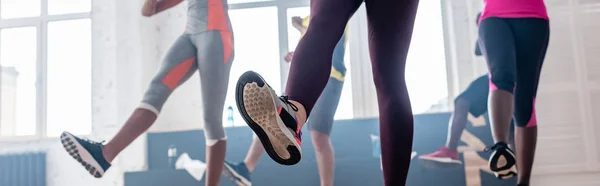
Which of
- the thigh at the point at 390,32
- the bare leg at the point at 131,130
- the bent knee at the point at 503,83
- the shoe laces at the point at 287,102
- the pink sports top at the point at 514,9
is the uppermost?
the pink sports top at the point at 514,9

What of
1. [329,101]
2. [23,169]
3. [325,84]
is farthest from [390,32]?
[23,169]

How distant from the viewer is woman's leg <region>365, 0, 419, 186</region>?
1.06 m

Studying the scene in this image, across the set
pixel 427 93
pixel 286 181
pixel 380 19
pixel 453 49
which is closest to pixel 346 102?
pixel 427 93

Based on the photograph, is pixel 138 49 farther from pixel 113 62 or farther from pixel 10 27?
pixel 10 27

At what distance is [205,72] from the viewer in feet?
7.61

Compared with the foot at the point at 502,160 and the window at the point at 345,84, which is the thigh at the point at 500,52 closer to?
the foot at the point at 502,160

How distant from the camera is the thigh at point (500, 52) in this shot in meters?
1.94

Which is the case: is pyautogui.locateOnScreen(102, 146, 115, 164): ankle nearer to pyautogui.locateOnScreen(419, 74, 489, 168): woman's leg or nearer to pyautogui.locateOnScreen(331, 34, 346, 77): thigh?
pyautogui.locateOnScreen(331, 34, 346, 77): thigh

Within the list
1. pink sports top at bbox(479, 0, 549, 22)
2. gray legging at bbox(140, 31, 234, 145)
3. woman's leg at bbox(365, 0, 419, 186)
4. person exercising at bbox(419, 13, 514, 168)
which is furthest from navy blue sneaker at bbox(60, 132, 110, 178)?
person exercising at bbox(419, 13, 514, 168)

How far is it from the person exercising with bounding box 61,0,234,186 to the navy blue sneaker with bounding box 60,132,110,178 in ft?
0.14

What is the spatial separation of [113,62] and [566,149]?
3.47m

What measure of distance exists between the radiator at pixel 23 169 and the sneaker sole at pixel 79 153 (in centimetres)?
298

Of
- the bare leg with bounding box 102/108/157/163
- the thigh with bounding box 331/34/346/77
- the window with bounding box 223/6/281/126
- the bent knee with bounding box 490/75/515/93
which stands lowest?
the bare leg with bounding box 102/108/157/163

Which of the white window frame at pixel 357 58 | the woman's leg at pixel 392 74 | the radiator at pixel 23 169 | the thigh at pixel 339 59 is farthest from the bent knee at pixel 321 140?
the radiator at pixel 23 169
